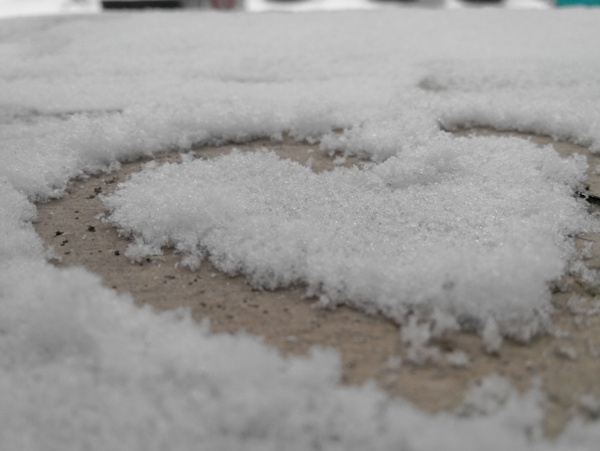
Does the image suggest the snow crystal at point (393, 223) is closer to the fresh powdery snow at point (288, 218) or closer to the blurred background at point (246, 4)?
the fresh powdery snow at point (288, 218)

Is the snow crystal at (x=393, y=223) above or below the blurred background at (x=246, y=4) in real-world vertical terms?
below

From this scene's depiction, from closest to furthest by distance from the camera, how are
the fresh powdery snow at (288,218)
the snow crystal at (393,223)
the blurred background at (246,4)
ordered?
the fresh powdery snow at (288,218) → the snow crystal at (393,223) → the blurred background at (246,4)

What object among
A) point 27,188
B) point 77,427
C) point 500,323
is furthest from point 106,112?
point 500,323

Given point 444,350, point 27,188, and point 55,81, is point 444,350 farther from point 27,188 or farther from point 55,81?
point 55,81

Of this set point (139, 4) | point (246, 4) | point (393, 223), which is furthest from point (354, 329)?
point (246, 4)

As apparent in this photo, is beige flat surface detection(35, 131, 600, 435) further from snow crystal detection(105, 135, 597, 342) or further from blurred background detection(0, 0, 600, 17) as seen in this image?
blurred background detection(0, 0, 600, 17)

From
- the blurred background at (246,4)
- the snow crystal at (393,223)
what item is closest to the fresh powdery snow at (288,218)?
the snow crystal at (393,223)

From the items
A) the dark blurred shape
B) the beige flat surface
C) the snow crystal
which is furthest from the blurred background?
the beige flat surface
